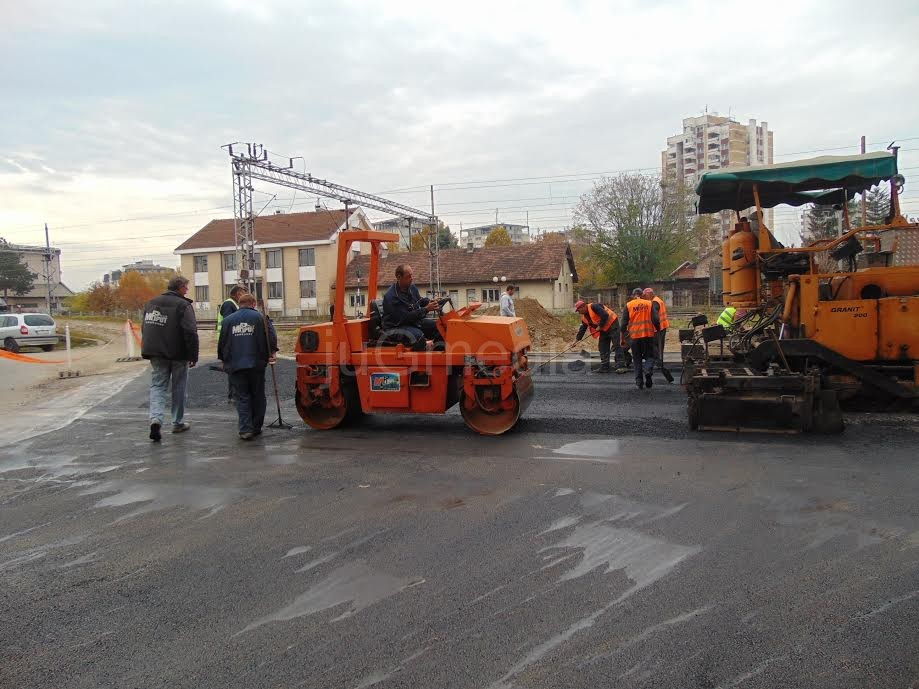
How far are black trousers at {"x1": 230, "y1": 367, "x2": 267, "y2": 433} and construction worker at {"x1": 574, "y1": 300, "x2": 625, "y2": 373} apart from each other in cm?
650

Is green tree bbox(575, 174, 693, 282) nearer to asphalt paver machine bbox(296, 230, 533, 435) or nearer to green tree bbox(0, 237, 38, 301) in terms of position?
asphalt paver machine bbox(296, 230, 533, 435)

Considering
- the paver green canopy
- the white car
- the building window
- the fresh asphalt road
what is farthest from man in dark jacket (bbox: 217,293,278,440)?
the building window

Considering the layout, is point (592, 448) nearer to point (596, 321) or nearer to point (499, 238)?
point (596, 321)

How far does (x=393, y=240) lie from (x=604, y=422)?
10.2 ft

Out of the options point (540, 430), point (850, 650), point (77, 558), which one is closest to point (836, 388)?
point (540, 430)

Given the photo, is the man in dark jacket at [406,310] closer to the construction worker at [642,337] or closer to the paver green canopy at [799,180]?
the paver green canopy at [799,180]

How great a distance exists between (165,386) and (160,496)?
2584mm

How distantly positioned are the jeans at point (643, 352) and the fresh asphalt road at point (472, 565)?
3644 millimetres

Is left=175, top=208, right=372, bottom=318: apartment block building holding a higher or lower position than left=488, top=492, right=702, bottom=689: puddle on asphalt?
higher

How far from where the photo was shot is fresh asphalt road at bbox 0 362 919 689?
9.28ft

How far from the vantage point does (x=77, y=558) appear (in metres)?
4.06

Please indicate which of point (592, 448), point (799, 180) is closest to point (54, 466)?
point (592, 448)

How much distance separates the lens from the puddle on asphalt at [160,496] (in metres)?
5.01

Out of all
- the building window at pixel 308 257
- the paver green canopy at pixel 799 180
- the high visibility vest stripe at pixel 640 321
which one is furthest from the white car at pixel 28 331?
the building window at pixel 308 257
